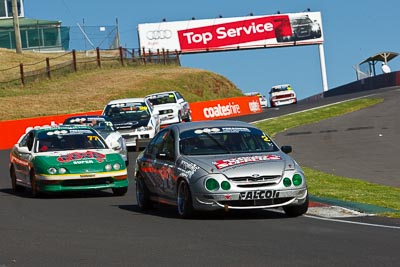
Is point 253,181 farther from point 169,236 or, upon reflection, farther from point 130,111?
point 130,111

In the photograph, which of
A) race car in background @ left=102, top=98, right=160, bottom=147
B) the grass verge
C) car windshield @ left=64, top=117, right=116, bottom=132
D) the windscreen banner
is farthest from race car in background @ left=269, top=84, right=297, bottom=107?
the grass verge

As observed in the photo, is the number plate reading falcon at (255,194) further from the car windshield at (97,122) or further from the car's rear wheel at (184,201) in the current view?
the car windshield at (97,122)

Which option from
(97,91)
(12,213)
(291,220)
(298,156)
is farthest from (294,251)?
(97,91)

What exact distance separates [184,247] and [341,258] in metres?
1.90

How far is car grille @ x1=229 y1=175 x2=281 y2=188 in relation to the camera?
14.2 meters

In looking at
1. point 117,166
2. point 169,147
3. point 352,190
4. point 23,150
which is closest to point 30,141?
point 23,150

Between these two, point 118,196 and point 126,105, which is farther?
point 126,105

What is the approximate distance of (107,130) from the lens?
2795 centimetres

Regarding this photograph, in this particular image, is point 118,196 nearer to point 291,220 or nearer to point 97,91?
point 291,220

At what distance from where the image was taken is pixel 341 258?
10.2 meters

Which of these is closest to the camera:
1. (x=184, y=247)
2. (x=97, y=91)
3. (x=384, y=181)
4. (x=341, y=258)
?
(x=341, y=258)

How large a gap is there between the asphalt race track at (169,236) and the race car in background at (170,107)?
2274 centimetres

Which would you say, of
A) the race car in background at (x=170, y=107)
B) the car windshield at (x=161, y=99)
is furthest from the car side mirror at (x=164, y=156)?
the car windshield at (x=161, y=99)

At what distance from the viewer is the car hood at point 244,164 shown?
14.2 m
